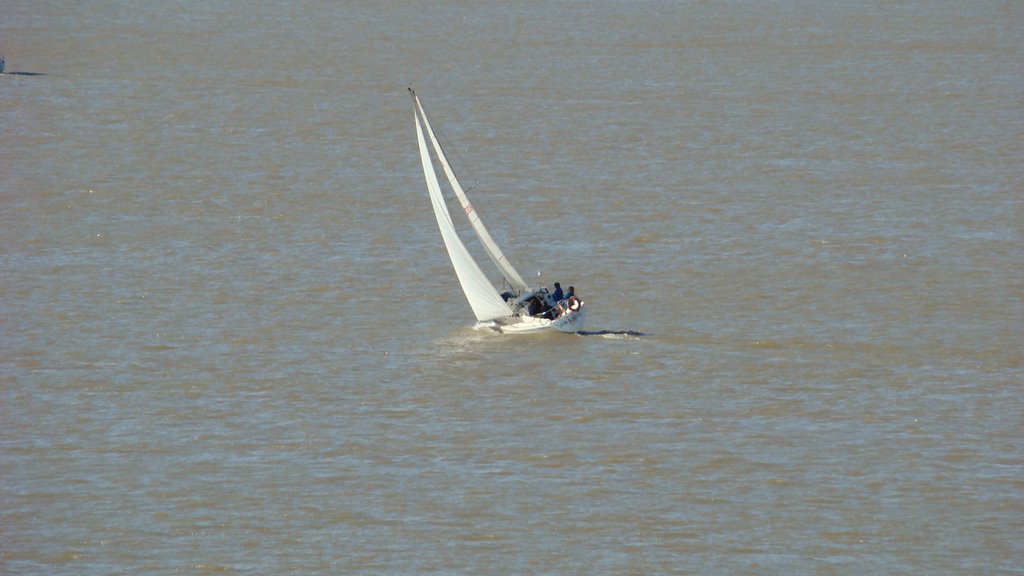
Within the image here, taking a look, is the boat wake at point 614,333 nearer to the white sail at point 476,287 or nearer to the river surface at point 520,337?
the river surface at point 520,337

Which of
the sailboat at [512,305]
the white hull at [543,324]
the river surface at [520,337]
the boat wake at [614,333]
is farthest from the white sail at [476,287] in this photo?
the boat wake at [614,333]

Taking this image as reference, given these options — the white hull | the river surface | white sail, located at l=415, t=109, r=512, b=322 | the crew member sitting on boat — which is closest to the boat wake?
the river surface

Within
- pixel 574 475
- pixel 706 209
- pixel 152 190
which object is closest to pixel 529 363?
pixel 574 475

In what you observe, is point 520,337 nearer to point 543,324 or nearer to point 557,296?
point 543,324

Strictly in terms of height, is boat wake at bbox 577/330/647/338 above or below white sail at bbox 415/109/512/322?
below

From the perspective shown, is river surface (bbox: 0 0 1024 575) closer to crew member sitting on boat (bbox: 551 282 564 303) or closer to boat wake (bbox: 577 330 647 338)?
boat wake (bbox: 577 330 647 338)

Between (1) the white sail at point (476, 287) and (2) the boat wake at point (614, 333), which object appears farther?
(1) the white sail at point (476, 287)

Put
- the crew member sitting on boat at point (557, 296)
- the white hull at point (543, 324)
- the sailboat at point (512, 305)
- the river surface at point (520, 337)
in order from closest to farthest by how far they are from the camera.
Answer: the river surface at point (520, 337) < the white hull at point (543, 324) < the sailboat at point (512, 305) < the crew member sitting on boat at point (557, 296)

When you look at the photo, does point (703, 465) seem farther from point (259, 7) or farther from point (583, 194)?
point (259, 7)

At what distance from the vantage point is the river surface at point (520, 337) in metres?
37.8

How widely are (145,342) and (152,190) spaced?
2268cm

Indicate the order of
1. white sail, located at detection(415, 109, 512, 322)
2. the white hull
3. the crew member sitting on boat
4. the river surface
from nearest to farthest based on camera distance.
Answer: the river surface → the white hull → the crew member sitting on boat → white sail, located at detection(415, 109, 512, 322)

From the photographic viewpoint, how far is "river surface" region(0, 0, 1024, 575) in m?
37.8

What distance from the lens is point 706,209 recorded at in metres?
68.8
